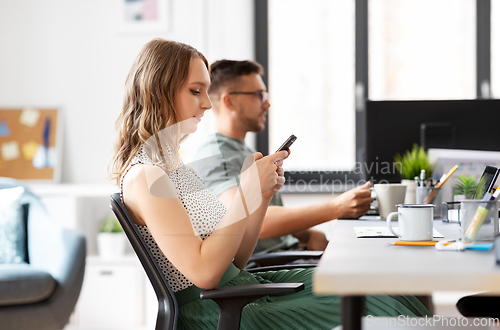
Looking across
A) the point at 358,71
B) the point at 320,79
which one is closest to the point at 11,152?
the point at 320,79

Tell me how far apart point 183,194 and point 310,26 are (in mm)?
2417

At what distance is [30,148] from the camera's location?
3.20 m

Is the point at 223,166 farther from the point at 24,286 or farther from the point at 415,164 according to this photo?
Result: the point at 24,286

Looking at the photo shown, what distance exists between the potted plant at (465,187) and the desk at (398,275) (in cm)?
61

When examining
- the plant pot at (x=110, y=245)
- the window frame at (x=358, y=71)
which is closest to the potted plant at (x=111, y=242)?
the plant pot at (x=110, y=245)

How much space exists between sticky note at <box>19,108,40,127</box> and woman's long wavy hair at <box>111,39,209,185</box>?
2298mm

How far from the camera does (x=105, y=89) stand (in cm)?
329

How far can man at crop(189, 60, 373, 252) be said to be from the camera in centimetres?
163

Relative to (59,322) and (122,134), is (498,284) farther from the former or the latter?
(59,322)

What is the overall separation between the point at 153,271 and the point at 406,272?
54 centimetres

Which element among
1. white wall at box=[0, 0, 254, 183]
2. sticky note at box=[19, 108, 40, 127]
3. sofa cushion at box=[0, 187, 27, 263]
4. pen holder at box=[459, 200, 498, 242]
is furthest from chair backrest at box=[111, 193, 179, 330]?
sticky note at box=[19, 108, 40, 127]

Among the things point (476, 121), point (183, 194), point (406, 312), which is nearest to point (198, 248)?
point (183, 194)

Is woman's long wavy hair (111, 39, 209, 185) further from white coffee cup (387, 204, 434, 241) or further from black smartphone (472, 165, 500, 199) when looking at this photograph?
black smartphone (472, 165, 500, 199)

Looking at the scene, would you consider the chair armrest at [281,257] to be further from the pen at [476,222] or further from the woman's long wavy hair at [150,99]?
the pen at [476,222]
